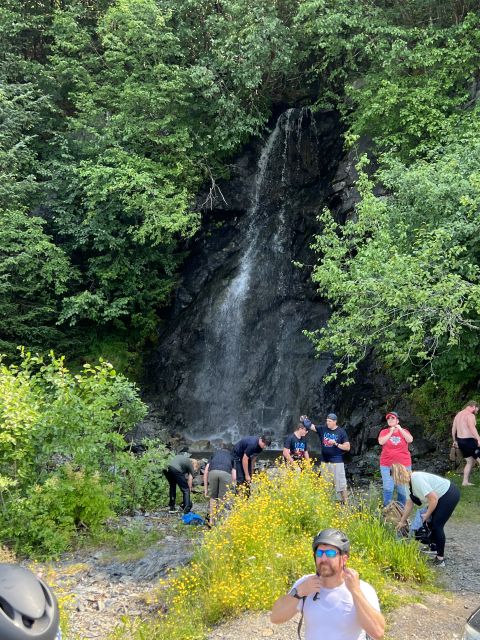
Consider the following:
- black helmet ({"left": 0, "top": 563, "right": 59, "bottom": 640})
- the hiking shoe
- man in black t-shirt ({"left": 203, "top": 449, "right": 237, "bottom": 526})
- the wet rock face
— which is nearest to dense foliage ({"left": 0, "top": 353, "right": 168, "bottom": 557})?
man in black t-shirt ({"left": 203, "top": 449, "right": 237, "bottom": 526})

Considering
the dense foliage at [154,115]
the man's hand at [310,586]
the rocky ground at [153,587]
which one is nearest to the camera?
the man's hand at [310,586]

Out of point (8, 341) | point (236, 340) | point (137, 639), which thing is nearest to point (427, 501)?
point (137, 639)

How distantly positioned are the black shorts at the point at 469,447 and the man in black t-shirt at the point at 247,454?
3.93 m

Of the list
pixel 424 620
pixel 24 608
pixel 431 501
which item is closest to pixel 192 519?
pixel 431 501

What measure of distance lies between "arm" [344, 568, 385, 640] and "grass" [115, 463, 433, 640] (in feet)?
9.83

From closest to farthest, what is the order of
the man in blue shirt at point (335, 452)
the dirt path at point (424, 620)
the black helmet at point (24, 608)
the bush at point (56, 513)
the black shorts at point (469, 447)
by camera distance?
1. the black helmet at point (24, 608)
2. the dirt path at point (424, 620)
3. the bush at point (56, 513)
4. the man in blue shirt at point (335, 452)
5. the black shorts at point (469, 447)

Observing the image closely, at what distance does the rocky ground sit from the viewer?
5.66 m

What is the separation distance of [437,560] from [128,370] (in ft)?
45.6

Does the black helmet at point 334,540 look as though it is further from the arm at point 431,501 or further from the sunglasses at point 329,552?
the arm at point 431,501

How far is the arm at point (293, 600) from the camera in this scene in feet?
10.5

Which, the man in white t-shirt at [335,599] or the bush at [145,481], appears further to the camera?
the bush at [145,481]

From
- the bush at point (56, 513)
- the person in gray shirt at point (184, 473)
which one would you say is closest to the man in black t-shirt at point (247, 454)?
the person in gray shirt at point (184, 473)

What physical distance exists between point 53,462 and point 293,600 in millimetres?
6736

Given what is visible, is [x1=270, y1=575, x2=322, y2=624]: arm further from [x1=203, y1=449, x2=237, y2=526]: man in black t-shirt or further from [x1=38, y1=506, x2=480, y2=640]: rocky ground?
[x1=203, y1=449, x2=237, y2=526]: man in black t-shirt
